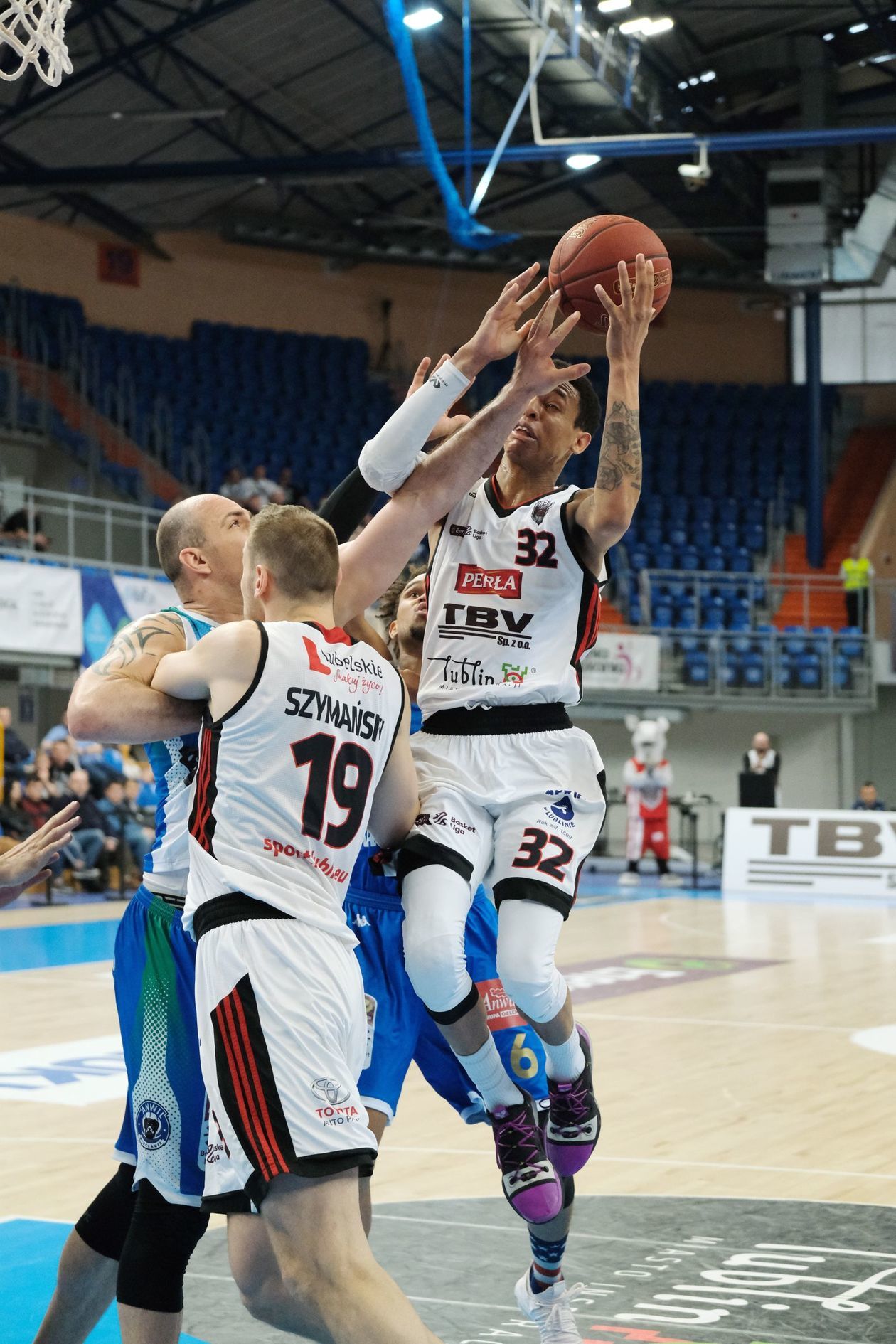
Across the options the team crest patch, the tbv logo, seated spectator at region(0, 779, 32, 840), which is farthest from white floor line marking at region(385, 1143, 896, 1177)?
seated spectator at region(0, 779, 32, 840)

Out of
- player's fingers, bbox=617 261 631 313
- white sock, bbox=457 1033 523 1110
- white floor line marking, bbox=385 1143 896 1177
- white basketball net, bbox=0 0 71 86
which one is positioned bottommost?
white floor line marking, bbox=385 1143 896 1177

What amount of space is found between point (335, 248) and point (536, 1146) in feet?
91.7

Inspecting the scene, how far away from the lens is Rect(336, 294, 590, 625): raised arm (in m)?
4.00

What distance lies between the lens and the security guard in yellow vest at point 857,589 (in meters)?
27.3

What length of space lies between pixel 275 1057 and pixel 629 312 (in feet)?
7.66

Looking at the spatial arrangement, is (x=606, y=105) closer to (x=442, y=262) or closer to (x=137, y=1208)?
(x=442, y=262)

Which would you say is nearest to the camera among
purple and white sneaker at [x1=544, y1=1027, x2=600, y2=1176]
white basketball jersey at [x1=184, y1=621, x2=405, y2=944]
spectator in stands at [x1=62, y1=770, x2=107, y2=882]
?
white basketball jersey at [x1=184, y1=621, x2=405, y2=944]

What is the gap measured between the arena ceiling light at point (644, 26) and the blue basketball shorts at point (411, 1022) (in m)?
18.6

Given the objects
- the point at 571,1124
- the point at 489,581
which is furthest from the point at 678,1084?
the point at 489,581

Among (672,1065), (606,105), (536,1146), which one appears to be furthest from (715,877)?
(536,1146)

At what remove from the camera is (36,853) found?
3.95 meters

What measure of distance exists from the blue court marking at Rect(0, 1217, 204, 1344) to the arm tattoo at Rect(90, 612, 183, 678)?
1.96 meters

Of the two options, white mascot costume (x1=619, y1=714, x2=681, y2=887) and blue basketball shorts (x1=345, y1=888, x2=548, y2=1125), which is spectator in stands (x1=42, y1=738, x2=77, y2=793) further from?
blue basketball shorts (x1=345, y1=888, x2=548, y2=1125)

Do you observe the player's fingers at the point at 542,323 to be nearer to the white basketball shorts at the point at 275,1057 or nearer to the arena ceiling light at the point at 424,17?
the white basketball shorts at the point at 275,1057
